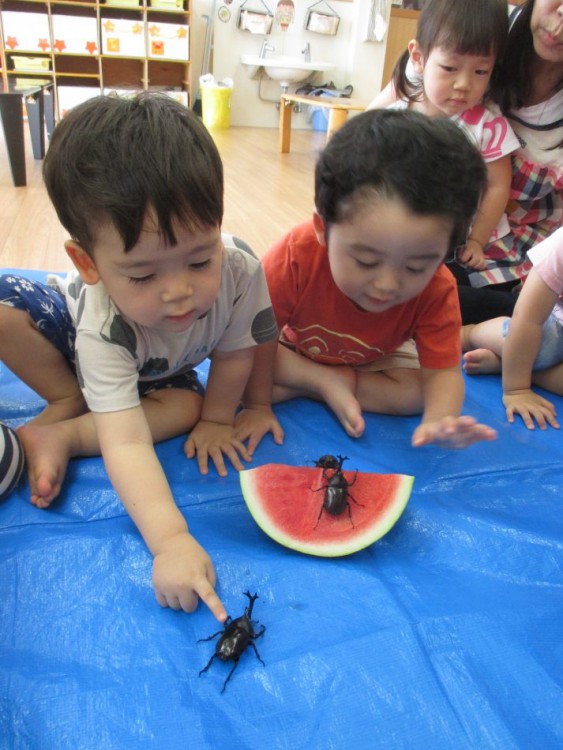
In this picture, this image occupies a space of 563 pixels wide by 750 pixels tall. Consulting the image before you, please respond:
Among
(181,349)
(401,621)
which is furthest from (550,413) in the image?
(181,349)

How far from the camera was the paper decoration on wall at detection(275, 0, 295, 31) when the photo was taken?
6.69 meters

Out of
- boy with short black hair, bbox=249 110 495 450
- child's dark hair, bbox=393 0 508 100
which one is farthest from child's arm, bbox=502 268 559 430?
child's dark hair, bbox=393 0 508 100

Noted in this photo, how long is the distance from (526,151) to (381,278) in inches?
51.2

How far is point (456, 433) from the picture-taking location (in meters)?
1.04

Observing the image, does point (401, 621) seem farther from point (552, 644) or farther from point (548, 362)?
point (548, 362)

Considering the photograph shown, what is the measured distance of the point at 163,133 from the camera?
852 millimetres

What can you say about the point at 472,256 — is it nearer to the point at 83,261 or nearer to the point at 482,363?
the point at 482,363

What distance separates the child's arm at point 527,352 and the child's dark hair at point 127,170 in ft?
3.29

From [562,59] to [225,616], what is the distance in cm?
183

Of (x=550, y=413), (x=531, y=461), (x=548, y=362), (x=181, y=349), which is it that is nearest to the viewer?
(x=181, y=349)

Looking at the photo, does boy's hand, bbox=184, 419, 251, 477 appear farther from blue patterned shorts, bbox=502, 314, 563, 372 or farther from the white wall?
the white wall

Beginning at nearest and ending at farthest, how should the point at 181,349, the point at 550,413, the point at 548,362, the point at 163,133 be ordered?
1. the point at 163,133
2. the point at 181,349
3. the point at 550,413
4. the point at 548,362

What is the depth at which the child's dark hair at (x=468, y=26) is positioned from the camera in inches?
63.9

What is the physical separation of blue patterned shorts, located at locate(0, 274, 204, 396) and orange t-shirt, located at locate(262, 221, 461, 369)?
0.41m
